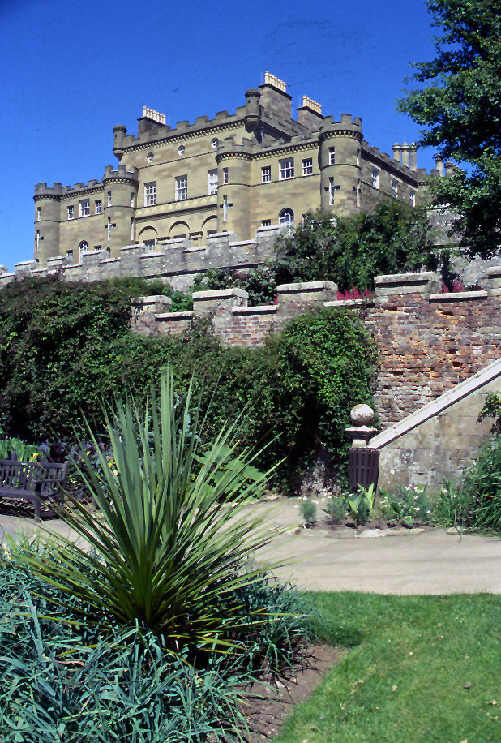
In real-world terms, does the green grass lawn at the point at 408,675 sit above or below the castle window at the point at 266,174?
below

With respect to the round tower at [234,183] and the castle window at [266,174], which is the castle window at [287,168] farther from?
the round tower at [234,183]

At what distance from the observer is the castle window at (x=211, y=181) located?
44406 mm

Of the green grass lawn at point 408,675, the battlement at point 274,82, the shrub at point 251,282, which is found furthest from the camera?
the battlement at point 274,82

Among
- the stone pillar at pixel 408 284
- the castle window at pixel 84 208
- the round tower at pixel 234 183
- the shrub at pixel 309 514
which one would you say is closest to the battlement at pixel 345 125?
the round tower at pixel 234 183

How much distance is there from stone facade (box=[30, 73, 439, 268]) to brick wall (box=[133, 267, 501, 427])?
2127cm

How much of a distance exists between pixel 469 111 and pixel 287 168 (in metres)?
25.5

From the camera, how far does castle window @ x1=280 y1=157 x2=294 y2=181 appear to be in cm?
3916

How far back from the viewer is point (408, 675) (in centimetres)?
457

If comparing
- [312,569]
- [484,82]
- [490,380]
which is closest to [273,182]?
[484,82]

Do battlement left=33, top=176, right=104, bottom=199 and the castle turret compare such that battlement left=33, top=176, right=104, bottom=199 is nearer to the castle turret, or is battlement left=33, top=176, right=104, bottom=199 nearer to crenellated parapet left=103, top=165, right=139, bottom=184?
crenellated parapet left=103, top=165, right=139, bottom=184

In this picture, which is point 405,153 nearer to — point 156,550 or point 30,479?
point 30,479

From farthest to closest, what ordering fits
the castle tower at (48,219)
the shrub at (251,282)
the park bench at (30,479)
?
1. the castle tower at (48,219)
2. the shrub at (251,282)
3. the park bench at (30,479)

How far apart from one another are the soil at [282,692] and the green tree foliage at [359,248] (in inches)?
517

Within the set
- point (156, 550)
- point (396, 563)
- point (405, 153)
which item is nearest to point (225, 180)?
point (405, 153)
